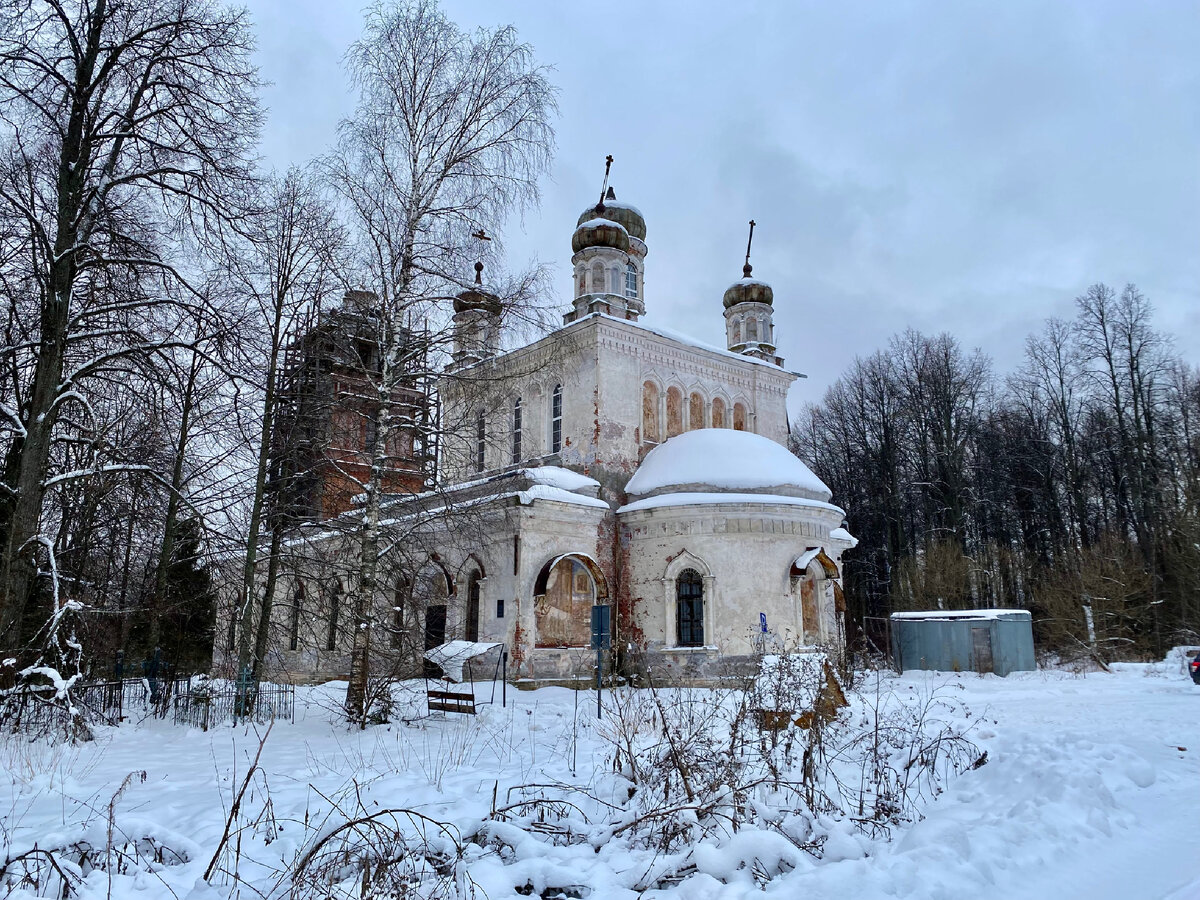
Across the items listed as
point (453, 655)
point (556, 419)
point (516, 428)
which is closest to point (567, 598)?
point (453, 655)

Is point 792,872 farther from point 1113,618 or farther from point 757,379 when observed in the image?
point 1113,618

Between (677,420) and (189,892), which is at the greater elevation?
(677,420)

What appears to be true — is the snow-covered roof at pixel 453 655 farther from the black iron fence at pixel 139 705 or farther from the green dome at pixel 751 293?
the green dome at pixel 751 293

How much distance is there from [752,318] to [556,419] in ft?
25.7

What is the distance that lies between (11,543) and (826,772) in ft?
24.4

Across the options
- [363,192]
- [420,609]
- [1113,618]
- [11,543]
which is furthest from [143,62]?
[1113,618]

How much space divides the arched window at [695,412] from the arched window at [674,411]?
32cm

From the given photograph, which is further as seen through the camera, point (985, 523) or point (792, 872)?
point (985, 523)

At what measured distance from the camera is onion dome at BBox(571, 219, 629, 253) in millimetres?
21422

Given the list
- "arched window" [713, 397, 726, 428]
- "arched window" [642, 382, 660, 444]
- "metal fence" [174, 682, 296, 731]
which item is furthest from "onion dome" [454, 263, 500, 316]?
"arched window" [713, 397, 726, 428]

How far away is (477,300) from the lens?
38.2 ft

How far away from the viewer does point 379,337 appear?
11.2m

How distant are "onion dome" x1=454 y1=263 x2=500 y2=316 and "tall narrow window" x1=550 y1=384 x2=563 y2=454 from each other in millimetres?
9167

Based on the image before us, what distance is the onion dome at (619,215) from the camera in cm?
2281
